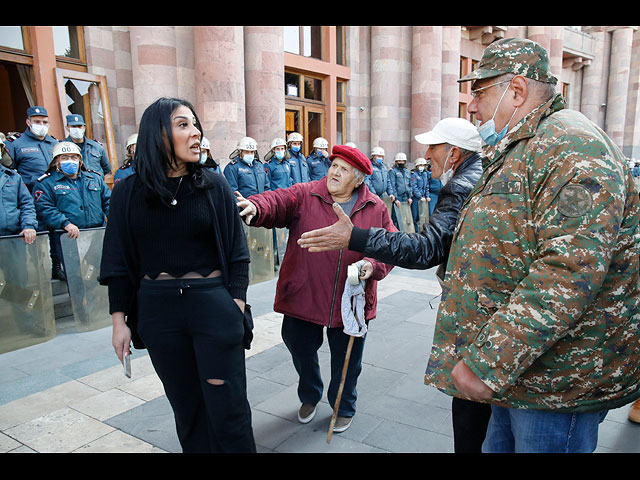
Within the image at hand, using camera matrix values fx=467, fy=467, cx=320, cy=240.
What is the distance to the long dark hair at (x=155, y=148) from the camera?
2150 millimetres

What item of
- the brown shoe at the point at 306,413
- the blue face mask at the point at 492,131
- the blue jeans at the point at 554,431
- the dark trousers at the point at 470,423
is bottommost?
Answer: the brown shoe at the point at 306,413

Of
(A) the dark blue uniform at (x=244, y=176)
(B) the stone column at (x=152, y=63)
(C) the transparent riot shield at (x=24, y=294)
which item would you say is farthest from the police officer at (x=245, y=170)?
(C) the transparent riot shield at (x=24, y=294)

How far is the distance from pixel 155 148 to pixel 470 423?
1.94 meters

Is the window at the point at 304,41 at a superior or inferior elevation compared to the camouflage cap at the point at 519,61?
superior

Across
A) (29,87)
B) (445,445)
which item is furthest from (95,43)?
(445,445)

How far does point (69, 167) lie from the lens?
5539 millimetres

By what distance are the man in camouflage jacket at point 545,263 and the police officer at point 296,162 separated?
26.2ft

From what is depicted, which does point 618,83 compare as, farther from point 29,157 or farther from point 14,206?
point 14,206

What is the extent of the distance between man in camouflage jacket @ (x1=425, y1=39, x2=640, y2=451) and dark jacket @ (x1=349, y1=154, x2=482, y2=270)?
43 cm

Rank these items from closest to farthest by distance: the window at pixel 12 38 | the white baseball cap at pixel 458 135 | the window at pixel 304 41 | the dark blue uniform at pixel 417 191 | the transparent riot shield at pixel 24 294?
1. the white baseball cap at pixel 458 135
2. the transparent riot shield at pixel 24 294
3. the window at pixel 12 38
4. the dark blue uniform at pixel 417 191
5. the window at pixel 304 41

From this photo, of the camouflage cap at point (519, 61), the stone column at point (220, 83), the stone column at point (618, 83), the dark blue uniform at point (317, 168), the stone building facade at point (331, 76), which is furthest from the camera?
the stone column at point (618, 83)

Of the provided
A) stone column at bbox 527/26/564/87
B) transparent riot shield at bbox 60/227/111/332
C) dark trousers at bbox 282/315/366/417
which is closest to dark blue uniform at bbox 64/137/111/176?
transparent riot shield at bbox 60/227/111/332

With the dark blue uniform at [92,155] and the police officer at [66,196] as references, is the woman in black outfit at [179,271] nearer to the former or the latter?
the police officer at [66,196]

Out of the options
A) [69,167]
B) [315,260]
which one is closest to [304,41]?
[69,167]
